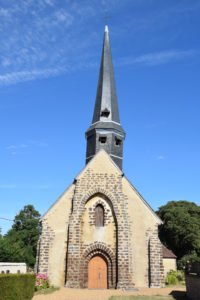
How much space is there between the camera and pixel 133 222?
16.3m

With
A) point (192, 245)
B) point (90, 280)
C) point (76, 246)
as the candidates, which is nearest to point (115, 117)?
point (76, 246)

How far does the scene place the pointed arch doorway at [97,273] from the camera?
15.1m

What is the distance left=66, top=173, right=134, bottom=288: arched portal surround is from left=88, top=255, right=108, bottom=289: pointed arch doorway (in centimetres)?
36

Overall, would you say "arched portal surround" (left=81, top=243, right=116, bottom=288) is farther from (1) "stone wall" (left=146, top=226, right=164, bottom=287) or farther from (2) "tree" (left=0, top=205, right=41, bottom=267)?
(2) "tree" (left=0, top=205, right=41, bottom=267)

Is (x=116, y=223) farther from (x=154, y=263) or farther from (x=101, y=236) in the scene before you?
(x=154, y=263)

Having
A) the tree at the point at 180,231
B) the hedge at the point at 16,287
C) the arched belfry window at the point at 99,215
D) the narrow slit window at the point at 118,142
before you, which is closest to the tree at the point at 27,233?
the tree at the point at 180,231

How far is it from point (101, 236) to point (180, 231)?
22419mm

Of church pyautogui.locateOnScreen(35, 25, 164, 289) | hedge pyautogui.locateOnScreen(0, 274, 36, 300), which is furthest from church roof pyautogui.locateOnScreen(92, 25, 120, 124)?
hedge pyautogui.locateOnScreen(0, 274, 36, 300)

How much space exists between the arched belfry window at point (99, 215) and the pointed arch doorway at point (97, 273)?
74.1 inches

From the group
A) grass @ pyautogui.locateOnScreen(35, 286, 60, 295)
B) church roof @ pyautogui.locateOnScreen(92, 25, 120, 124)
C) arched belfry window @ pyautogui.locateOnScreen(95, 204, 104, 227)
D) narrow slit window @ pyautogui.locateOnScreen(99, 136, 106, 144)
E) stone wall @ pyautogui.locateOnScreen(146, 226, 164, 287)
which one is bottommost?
grass @ pyautogui.locateOnScreen(35, 286, 60, 295)

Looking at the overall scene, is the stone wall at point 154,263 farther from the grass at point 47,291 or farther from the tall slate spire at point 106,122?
the tall slate spire at point 106,122

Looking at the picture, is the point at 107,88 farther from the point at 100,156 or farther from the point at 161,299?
the point at 161,299

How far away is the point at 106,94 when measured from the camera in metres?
22.8

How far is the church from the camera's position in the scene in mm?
15055
